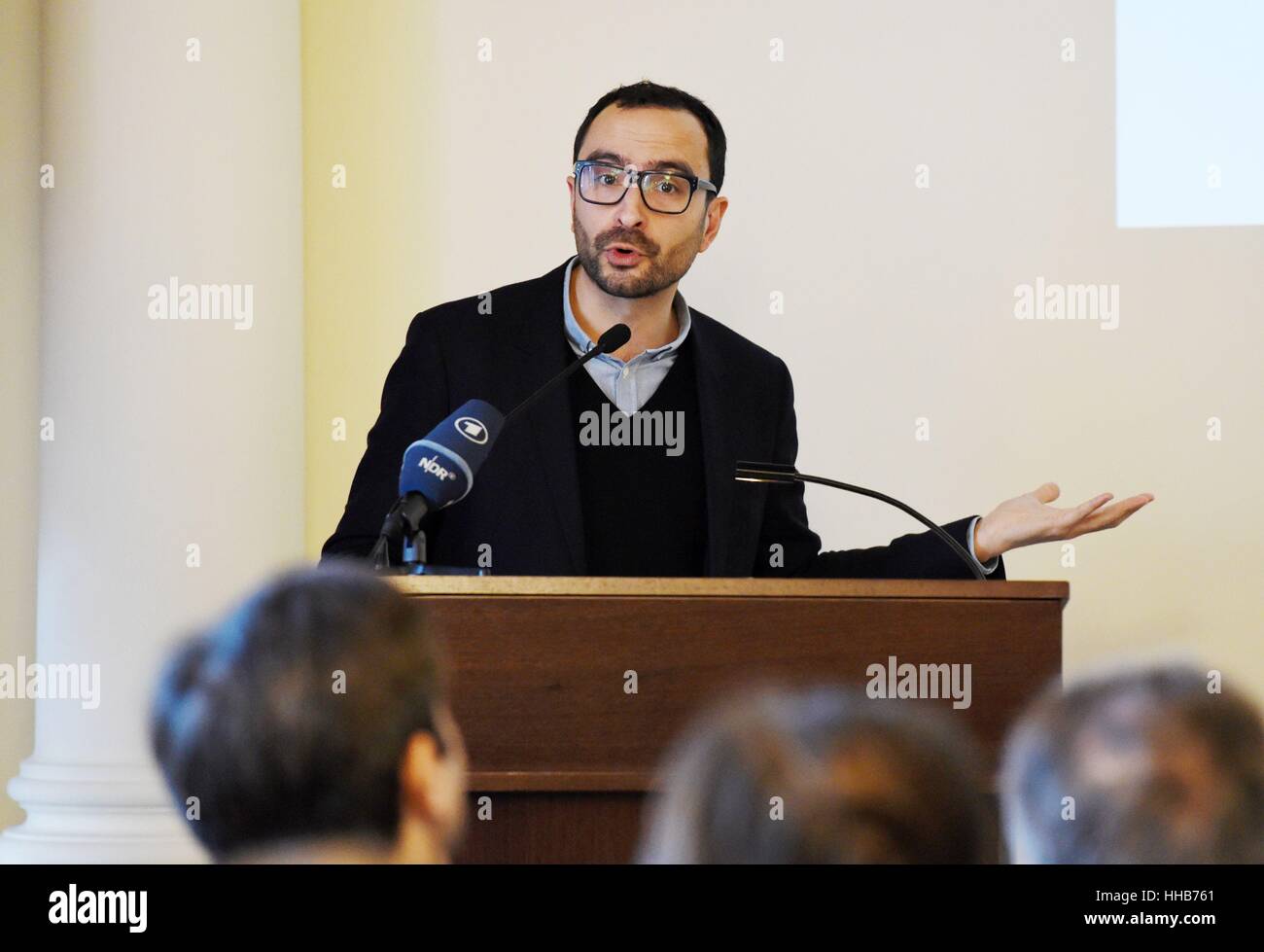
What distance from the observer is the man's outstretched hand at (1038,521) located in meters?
2.39

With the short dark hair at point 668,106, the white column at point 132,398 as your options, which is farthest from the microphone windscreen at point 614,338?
the white column at point 132,398

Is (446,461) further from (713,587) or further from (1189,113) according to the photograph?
(1189,113)

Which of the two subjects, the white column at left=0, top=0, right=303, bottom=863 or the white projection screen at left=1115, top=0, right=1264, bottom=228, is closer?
the white column at left=0, top=0, right=303, bottom=863

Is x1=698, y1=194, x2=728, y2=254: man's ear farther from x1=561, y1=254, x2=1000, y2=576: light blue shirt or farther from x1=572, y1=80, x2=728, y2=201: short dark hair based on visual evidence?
x1=561, y1=254, x2=1000, y2=576: light blue shirt

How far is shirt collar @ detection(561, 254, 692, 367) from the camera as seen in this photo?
3.04 metres

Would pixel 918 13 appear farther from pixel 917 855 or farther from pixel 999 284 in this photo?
pixel 917 855

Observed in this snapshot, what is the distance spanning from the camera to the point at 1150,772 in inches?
32.5

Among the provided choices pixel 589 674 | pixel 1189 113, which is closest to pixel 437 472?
pixel 589 674

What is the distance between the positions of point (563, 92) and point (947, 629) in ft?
7.67

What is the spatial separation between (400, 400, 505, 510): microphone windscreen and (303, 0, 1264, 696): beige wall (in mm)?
1880

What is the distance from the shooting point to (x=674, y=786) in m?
0.82

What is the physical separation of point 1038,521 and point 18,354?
2496mm

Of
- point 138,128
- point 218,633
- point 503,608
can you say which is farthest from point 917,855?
point 138,128

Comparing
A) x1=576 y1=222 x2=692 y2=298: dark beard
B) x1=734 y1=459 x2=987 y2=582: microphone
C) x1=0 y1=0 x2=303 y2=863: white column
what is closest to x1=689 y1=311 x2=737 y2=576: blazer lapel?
x1=576 y1=222 x2=692 y2=298: dark beard
